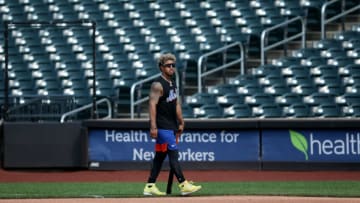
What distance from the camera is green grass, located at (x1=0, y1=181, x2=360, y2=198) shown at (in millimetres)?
13941

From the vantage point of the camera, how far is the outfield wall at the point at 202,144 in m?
18.0

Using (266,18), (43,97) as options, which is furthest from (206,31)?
(43,97)

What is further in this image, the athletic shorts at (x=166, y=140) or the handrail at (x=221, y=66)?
the handrail at (x=221, y=66)

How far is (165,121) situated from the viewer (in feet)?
44.1

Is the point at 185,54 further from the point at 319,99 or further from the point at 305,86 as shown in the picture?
the point at 319,99

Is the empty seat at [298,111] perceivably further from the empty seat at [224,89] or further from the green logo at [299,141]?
the green logo at [299,141]

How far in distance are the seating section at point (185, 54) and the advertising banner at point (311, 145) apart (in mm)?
1795

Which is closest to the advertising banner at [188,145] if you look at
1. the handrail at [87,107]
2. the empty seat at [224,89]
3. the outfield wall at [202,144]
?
the outfield wall at [202,144]

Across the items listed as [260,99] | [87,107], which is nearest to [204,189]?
[87,107]

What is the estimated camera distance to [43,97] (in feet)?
64.6

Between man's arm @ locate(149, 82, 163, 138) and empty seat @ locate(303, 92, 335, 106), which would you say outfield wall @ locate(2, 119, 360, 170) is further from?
man's arm @ locate(149, 82, 163, 138)

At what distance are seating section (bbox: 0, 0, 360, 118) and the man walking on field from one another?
5821 mm

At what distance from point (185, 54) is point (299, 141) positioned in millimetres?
5155

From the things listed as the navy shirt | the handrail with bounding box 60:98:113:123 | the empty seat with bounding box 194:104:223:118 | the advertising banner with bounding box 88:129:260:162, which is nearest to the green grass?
the navy shirt
